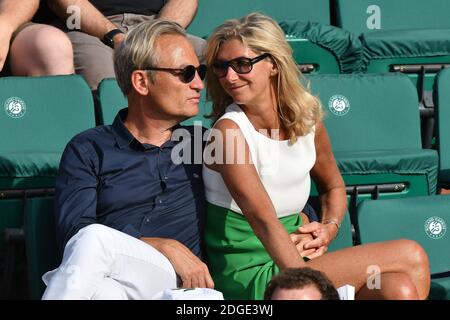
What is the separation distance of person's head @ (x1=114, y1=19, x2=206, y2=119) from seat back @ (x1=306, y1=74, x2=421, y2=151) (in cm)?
68

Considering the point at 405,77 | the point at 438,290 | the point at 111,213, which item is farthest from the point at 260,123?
the point at 405,77

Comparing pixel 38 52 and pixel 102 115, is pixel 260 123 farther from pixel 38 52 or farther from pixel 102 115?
pixel 38 52

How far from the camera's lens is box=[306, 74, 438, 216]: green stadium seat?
357cm

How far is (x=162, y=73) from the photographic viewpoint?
321 centimetres

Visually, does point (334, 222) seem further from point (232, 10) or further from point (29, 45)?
point (232, 10)

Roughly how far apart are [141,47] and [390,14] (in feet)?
6.11

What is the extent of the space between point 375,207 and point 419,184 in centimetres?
41

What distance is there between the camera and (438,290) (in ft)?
10.6

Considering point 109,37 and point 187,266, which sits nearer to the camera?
point 187,266

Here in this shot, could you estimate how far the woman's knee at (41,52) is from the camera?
3736 millimetres

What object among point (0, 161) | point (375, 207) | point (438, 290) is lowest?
point (438, 290)

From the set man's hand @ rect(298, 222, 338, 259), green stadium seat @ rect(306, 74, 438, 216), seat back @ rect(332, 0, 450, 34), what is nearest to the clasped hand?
man's hand @ rect(298, 222, 338, 259)

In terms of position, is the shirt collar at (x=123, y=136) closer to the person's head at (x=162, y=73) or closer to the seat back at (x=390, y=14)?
the person's head at (x=162, y=73)

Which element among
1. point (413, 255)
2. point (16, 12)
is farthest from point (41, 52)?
point (413, 255)
